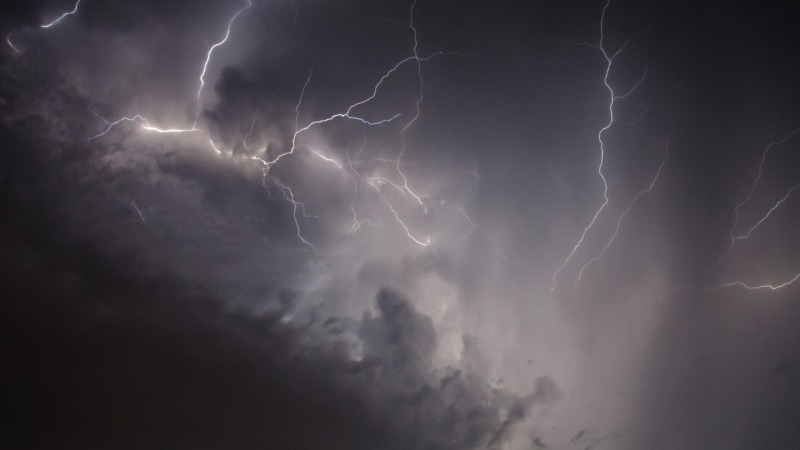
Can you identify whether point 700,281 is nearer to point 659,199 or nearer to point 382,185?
point 659,199

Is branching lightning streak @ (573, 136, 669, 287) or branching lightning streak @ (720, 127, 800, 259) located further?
branching lightning streak @ (573, 136, 669, 287)

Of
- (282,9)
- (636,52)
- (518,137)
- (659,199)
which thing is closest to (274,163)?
(282,9)

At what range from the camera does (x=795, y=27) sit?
6500mm

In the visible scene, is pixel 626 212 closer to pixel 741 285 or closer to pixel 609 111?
pixel 609 111

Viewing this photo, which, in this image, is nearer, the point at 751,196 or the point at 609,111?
the point at 609,111

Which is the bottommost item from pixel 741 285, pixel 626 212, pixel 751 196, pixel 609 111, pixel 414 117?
pixel 741 285

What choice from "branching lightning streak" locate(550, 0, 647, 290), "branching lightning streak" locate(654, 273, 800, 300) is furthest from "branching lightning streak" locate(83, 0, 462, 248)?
"branching lightning streak" locate(654, 273, 800, 300)

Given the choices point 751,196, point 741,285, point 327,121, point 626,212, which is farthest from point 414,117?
point 741,285

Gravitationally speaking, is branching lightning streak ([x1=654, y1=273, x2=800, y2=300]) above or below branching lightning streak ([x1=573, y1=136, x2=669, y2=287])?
below

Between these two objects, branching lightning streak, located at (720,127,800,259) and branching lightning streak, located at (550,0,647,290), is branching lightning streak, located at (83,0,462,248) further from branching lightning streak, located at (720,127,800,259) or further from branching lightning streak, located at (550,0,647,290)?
branching lightning streak, located at (720,127,800,259)

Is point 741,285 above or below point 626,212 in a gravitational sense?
below

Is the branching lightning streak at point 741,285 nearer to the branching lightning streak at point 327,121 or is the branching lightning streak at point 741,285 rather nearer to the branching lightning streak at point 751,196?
the branching lightning streak at point 751,196

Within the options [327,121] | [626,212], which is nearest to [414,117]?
[327,121]

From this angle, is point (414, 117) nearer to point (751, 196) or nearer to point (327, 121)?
point (327, 121)
